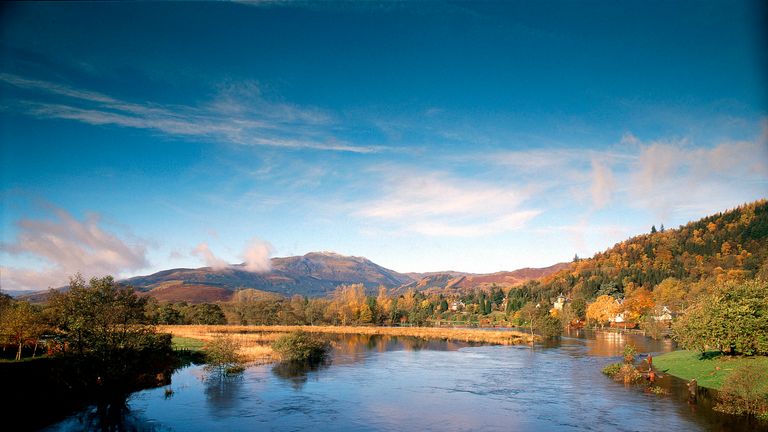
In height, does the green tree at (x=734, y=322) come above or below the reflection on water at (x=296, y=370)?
above

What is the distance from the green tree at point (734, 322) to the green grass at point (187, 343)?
208ft

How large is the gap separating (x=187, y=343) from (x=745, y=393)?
72656 millimetres

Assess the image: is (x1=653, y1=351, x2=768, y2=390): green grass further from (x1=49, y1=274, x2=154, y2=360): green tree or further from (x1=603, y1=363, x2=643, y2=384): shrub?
(x1=49, y1=274, x2=154, y2=360): green tree

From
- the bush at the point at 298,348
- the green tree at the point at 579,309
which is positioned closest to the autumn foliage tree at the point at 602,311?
the green tree at the point at 579,309

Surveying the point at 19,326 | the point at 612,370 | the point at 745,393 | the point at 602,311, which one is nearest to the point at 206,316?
the point at 19,326

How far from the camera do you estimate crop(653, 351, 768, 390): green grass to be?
43.4 meters

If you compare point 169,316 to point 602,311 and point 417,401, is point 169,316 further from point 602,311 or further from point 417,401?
point 602,311

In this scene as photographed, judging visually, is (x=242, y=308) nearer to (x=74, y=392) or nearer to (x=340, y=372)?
(x=340, y=372)

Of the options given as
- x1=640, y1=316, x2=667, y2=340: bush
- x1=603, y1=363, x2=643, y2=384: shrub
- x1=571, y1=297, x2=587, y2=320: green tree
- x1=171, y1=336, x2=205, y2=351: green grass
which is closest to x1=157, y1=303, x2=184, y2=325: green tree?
x1=171, y1=336, x2=205, y2=351: green grass

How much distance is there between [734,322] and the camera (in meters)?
46.1

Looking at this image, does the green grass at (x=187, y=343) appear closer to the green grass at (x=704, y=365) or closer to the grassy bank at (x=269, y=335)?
the grassy bank at (x=269, y=335)

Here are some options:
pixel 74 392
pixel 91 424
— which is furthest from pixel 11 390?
pixel 91 424

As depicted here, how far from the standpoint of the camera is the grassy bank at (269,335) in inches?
2688

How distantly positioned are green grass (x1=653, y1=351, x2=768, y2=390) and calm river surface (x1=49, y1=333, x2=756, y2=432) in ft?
8.25
